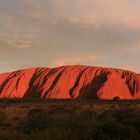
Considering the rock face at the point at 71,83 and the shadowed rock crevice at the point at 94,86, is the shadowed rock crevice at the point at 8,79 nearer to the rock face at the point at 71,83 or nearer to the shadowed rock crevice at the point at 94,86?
the rock face at the point at 71,83

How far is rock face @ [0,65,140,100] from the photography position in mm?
94000

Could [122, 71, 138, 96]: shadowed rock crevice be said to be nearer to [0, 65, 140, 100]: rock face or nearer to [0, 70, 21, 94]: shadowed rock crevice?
[0, 65, 140, 100]: rock face

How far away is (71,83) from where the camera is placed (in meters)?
99.5

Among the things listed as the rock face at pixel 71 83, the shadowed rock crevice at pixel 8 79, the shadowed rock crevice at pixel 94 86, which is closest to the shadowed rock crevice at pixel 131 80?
the rock face at pixel 71 83

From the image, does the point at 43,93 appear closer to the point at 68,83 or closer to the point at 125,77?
the point at 68,83

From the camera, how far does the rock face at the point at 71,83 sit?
94000mm

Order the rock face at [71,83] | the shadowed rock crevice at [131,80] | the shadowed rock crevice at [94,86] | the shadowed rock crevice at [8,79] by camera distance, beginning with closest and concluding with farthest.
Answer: the shadowed rock crevice at [94,86] < the rock face at [71,83] < the shadowed rock crevice at [131,80] < the shadowed rock crevice at [8,79]

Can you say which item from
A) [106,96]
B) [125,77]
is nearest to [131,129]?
[106,96]

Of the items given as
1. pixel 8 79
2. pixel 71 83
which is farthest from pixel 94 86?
pixel 8 79

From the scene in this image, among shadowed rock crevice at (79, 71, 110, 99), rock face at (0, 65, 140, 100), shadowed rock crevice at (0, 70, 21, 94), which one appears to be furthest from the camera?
shadowed rock crevice at (0, 70, 21, 94)

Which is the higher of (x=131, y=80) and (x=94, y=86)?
(x=131, y=80)

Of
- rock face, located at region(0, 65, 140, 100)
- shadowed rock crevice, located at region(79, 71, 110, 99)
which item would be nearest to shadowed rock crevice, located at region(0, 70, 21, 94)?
rock face, located at region(0, 65, 140, 100)

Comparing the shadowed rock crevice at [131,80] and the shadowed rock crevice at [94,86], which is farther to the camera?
the shadowed rock crevice at [131,80]

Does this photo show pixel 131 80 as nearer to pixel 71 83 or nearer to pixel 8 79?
pixel 71 83
